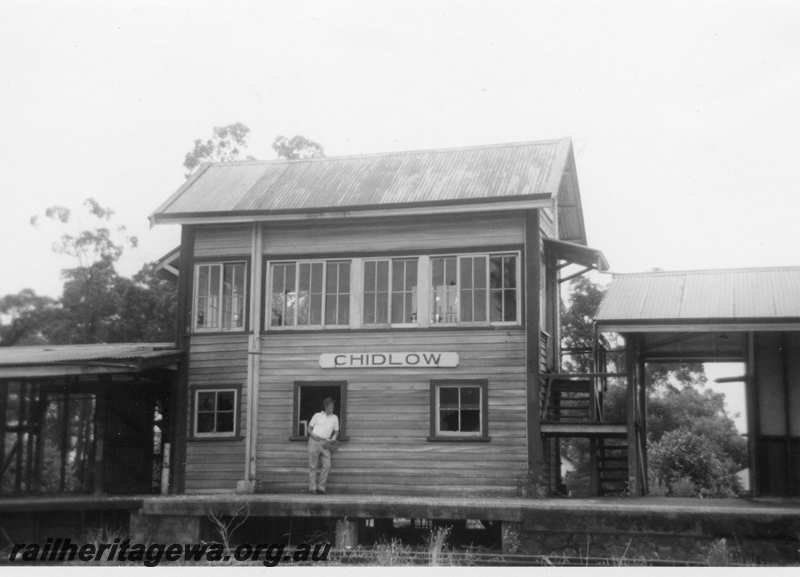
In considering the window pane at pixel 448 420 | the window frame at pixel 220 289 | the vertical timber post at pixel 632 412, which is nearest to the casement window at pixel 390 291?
the window pane at pixel 448 420

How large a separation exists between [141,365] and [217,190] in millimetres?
4540

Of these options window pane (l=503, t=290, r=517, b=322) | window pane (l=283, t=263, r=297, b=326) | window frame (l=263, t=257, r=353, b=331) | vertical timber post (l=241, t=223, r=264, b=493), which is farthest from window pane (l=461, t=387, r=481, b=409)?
vertical timber post (l=241, t=223, r=264, b=493)

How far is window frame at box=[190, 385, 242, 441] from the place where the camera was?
1989 cm

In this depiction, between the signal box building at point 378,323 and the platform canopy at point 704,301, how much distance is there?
5.48 feet

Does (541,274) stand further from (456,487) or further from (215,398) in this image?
(215,398)

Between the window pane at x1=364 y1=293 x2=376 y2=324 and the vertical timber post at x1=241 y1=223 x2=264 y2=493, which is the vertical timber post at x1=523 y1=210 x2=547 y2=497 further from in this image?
the vertical timber post at x1=241 y1=223 x2=264 y2=493

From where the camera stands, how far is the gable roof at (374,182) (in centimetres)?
1914

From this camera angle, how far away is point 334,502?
16.2m

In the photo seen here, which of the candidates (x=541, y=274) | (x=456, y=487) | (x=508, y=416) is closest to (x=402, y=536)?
(x=456, y=487)

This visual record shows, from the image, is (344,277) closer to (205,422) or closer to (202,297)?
(202,297)

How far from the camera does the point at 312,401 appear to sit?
798 inches

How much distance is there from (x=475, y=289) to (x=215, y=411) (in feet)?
18.4

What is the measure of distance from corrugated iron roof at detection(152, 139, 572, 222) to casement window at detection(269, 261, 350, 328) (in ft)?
3.98

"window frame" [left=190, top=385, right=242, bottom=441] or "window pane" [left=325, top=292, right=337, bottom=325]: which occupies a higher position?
"window pane" [left=325, top=292, right=337, bottom=325]
